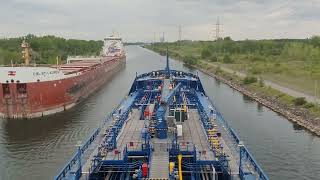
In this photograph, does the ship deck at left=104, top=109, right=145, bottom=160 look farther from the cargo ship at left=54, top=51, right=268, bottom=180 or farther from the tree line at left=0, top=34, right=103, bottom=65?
the tree line at left=0, top=34, right=103, bottom=65

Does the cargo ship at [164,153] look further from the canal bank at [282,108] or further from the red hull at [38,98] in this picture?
the red hull at [38,98]

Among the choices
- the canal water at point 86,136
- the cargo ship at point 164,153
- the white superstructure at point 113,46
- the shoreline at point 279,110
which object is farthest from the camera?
the white superstructure at point 113,46

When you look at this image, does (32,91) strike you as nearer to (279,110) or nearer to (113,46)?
(279,110)

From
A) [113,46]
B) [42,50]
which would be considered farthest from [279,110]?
[113,46]

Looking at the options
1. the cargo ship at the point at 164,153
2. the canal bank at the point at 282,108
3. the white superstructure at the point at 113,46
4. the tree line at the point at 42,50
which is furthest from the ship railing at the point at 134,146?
the white superstructure at the point at 113,46

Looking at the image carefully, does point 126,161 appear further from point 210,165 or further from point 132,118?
point 132,118

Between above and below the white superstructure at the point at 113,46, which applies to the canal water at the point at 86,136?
below

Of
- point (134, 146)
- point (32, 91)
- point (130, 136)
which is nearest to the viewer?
point (134, 146)

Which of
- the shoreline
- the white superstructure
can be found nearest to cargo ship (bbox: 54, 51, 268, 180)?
the shoreline
